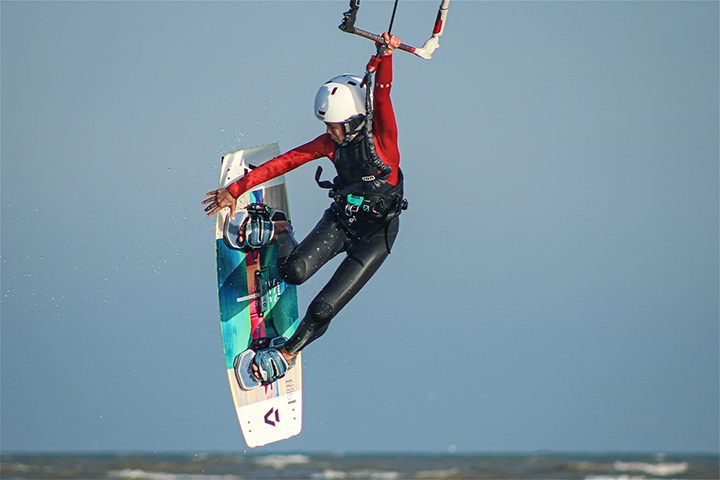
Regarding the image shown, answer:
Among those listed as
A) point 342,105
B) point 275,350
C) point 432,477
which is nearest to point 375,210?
point 342,105

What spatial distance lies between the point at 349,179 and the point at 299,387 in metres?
2.92

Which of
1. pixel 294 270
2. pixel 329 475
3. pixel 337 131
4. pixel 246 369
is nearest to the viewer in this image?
pixel 337 131

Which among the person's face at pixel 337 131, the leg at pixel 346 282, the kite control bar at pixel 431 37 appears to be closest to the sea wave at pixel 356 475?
the leg at pixel 346 282

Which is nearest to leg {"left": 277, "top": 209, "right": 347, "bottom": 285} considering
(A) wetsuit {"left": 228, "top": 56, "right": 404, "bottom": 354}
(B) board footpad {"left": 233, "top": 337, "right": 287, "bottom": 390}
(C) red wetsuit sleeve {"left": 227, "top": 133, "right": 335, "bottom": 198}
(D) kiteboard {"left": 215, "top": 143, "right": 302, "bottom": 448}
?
(A) wetsuit {"left": 228, "top": 56, "right": 404, "bottom": 354}

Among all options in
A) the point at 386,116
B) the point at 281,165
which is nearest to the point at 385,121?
the point at 386,116

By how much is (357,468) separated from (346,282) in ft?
105

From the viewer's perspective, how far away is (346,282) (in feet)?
32.4

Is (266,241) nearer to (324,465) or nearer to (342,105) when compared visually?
(342,105)

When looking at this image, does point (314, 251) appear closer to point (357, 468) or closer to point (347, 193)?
point (347, 193)

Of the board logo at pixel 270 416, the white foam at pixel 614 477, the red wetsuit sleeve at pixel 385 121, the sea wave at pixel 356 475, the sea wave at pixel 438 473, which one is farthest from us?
the sea wave at pixel 438 473

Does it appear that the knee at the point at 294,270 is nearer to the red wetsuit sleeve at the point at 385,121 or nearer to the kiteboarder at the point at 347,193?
the kiteboarder at the point at 347,193

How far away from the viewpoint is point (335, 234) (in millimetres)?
10055

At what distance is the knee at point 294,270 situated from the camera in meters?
9.70

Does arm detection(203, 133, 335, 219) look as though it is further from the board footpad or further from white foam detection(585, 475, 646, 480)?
white foam detection(585, 475, 646, 480)
